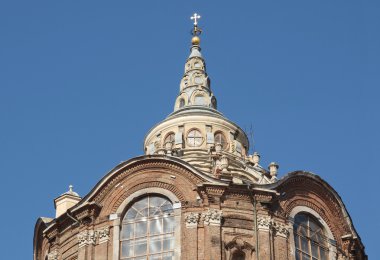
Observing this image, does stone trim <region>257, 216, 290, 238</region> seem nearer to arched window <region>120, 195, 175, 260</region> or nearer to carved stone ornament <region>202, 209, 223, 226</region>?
carved stone ornament <region>202, 209, 223, 226</region>

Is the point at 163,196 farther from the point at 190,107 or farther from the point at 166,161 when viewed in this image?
the point at 190,107

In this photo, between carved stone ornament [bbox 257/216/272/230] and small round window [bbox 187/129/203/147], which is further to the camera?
small round window [bbox 187/129/203/147]

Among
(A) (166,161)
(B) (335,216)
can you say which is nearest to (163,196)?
(A) (166,161)

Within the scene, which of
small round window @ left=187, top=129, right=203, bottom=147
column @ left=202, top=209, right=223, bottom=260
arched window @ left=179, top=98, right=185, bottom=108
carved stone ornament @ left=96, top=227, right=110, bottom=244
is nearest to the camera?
column @ left=202, top=209, right=223, bottom=260

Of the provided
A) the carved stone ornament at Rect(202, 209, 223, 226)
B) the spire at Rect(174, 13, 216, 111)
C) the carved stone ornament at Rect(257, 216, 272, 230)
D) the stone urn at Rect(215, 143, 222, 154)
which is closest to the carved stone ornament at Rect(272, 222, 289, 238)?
the carved stone ornament at Rect(257, 216, 272, 230)

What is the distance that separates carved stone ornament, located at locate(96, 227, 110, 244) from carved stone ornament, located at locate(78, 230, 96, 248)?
11.3 inches

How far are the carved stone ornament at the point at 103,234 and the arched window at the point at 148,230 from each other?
2.40 feet

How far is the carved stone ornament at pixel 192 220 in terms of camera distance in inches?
2323

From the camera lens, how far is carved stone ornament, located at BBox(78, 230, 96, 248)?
60.1m

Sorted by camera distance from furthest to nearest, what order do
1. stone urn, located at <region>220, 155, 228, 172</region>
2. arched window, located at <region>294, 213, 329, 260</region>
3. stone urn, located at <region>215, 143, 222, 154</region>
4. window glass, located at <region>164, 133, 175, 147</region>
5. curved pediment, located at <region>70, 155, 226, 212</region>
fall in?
window glass, located at <region>164, 133, 175, 147</region>
stone urn, located at <region>215, 143, 222, 154</region>
stone urn, located at <region>220, 155, 228, 172</region>
arched window, located at <region>294, 213, 329, 260</region>
curved pediment, located at <region>70, 155, 226, 212</region>

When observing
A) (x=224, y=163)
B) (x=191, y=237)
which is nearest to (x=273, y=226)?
(x=191, y=237)

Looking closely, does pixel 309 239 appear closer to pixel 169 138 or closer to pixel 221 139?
pixel 221 139

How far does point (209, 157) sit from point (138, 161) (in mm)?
6532

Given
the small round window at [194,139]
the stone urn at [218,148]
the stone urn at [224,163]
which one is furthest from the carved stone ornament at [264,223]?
the small round window at [194,139]
